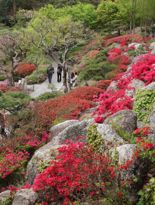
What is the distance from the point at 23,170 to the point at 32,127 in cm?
348

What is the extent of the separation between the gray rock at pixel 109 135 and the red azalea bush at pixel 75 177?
124 cm

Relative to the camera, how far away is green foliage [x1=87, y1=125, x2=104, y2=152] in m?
11.9

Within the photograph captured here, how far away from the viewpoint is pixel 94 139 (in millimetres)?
12438

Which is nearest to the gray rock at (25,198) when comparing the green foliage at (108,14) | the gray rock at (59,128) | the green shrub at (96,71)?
the gray rock at (59,128)

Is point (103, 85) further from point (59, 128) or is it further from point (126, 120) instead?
point (126, 120)

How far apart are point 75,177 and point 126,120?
3918 millimetres

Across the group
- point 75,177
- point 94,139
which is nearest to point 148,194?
point 75,177

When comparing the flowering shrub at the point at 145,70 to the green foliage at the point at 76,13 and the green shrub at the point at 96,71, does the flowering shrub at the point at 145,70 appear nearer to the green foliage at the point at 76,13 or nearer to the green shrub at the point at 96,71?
the green shrub at the point at 96,71

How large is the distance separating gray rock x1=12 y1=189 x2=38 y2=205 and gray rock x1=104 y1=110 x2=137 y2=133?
355 centimetres

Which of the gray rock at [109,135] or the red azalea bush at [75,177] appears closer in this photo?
the red azalea bush at [75,177]

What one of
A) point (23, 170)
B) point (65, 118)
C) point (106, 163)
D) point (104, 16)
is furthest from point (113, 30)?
point (106, 163)

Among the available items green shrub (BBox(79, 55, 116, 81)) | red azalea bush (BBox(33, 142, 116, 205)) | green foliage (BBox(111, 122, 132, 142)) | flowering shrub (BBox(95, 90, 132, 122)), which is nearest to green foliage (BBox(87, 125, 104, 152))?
green foliage (BBox(111, 122, 132, 142))

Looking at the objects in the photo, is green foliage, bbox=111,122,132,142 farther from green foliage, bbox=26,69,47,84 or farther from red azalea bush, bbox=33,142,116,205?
green foliage, bbox=26,69,47,84

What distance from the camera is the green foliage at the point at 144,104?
13.3 meters
